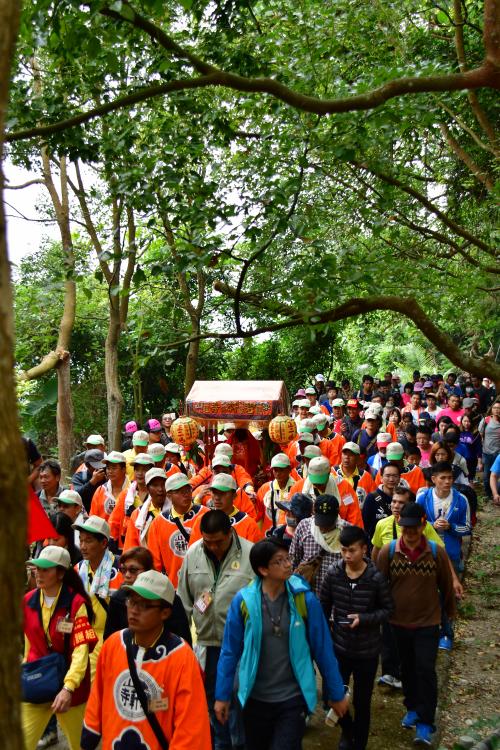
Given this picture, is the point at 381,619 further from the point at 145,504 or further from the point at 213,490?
the point at 145,504

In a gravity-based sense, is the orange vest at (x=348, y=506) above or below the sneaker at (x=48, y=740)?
above

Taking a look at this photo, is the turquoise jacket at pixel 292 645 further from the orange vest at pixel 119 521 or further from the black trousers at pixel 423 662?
the orange vest at pixel 119 521

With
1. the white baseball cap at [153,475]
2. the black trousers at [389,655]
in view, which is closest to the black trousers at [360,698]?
the black trousers at [389,655]

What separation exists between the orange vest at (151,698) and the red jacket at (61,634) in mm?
985

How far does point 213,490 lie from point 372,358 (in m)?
27.6

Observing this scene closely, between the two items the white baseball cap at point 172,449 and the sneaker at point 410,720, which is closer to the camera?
the sneaker at point 410,720

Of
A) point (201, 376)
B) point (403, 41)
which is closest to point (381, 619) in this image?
point (403, 41)

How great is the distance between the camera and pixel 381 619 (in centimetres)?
540

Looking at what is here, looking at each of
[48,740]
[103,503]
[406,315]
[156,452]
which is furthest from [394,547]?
[156,452]

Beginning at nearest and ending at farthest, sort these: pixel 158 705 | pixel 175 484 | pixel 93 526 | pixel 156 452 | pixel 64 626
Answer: pixel 158 705 → pixel 64 626 → pixel 93 526 → pixel 175 484 → pixel 156 452

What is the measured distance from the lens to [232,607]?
4.50 m

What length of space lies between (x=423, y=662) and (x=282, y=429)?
487 centimetres

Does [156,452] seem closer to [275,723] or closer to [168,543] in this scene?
[168,543]

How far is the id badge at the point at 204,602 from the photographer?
5.18 meters
